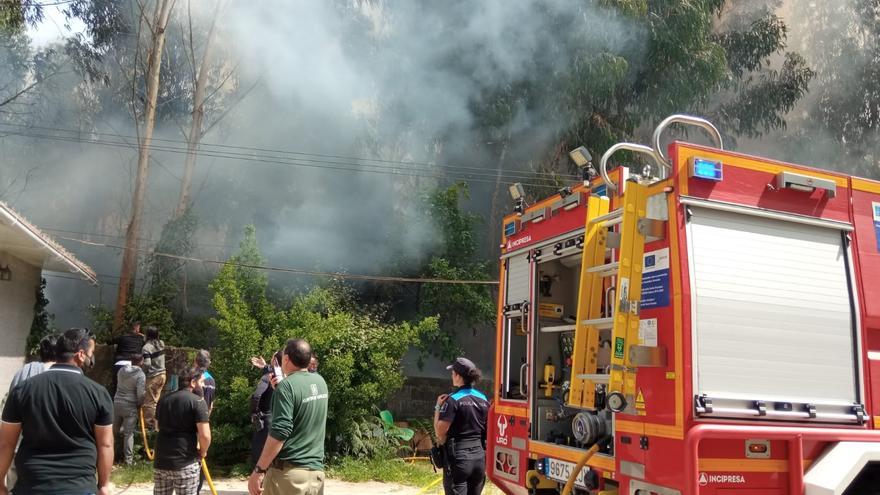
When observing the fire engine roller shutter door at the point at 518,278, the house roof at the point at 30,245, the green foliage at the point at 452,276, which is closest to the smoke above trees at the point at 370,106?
the green foliage at the point at 452,276

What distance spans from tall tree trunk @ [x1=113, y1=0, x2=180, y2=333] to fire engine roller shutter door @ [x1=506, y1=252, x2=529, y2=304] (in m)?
11.4

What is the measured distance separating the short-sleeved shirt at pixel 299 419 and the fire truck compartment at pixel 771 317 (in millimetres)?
2207

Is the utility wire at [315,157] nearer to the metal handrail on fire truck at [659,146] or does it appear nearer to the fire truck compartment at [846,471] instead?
the metal handrail on fire truck at [659,146]

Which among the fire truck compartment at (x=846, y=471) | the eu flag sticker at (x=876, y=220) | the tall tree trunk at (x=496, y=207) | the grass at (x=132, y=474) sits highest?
the tall tree trunk at (x=496, y=207)

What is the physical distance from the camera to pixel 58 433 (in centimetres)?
340

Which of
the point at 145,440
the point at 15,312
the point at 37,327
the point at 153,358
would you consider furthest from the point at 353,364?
the point at 37,327

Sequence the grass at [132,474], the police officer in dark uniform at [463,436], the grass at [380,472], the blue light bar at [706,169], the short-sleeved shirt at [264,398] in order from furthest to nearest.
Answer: the grass at [380,472] → the grass at [132,474] → the short-sleeved shirt at [264,398] → the police officer in dark uniform at [463,436] → the blue light bar at [706,169]

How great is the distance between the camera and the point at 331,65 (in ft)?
57.7

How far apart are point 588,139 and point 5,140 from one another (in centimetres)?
1814

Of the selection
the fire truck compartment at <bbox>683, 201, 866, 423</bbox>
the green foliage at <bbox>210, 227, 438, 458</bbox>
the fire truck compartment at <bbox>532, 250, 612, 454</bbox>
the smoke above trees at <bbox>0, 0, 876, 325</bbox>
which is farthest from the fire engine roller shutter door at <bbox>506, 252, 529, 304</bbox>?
the smoke above trees at <bbox>0, 0, 876, 325</bbox>

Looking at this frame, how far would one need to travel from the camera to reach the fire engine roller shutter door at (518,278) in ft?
17.0

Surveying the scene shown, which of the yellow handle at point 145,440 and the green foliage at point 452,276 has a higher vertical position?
the green foliage at point 452,276

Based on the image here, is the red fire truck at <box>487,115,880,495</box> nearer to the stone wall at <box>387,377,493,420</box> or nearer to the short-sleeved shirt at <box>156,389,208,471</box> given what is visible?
the short-sleeved shirt at <box>156,389,208,471</box>

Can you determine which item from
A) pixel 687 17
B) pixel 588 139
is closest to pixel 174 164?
pixel 588 139
